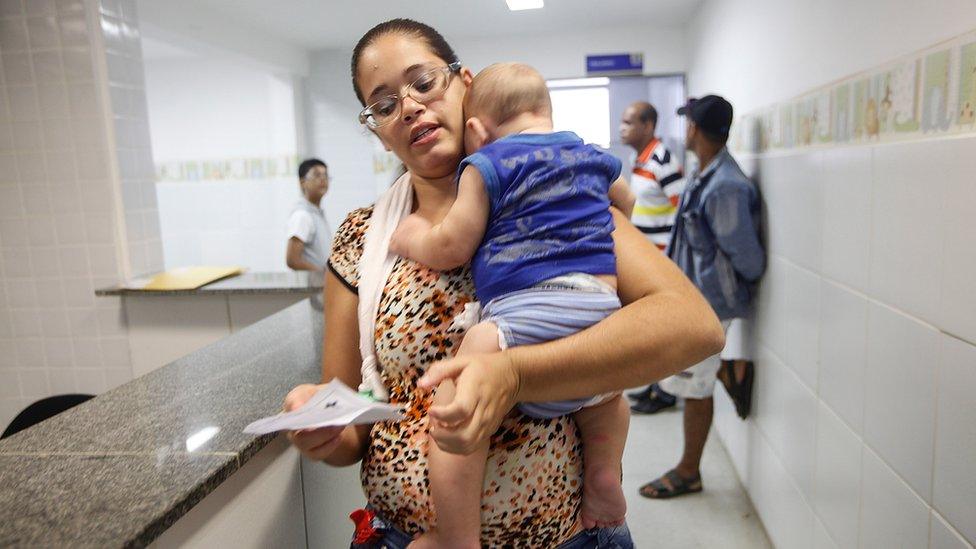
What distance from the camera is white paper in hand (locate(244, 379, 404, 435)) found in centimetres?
77

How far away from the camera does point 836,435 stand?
75.5 inches

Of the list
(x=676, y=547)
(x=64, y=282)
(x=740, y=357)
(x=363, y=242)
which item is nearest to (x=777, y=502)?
(x=676, y=547)

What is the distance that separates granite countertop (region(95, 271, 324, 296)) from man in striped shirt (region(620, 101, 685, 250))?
229 centimetres

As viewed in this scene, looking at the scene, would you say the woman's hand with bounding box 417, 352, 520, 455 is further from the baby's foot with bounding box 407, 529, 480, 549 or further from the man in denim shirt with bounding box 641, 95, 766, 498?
the man in denim shirt with bounding box 641, 95, 766, 498

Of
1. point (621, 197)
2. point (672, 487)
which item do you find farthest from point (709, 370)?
point (621, 197)

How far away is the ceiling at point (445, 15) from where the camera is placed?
445 cm

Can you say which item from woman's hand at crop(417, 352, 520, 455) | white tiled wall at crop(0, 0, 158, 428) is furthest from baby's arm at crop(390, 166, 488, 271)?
white tiled wall at crop(0, 0, 158, 428)

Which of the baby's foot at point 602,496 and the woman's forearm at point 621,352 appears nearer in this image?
the woman's forearm at point 621,352

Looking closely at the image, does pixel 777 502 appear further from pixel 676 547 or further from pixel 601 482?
pixel 601 482

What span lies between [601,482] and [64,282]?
262 cm

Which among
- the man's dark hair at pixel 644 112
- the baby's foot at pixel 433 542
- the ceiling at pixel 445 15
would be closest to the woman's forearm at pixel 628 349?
A: the baby's foot at pixel 433 542

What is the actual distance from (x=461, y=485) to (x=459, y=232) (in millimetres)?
347

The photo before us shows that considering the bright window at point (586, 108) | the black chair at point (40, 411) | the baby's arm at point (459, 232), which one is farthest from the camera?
the bright window at point (586, 108)

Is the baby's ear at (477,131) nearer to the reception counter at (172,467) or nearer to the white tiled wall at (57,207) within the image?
the reception counter at (172,467)
